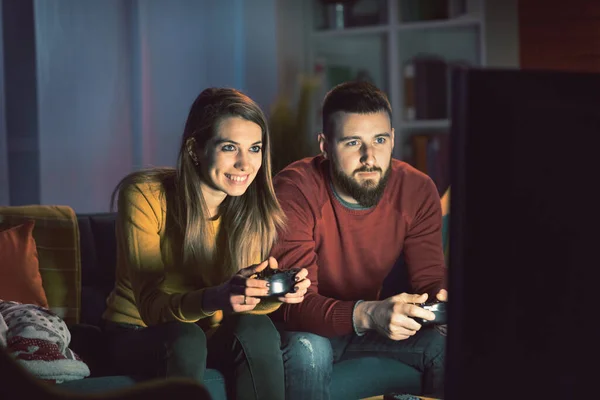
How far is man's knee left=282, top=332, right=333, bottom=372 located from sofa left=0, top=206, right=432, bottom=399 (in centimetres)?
17

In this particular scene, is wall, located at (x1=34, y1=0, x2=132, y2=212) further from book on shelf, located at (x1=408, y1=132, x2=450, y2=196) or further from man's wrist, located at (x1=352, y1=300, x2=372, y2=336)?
man's wrist, located at (x1=352, y1=300, x2=372, y2=336)

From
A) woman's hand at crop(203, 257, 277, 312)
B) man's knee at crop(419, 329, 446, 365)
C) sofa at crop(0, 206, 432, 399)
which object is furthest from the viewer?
man's knee at crop(419, 329, 446, 365)

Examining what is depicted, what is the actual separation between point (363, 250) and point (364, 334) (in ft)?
0.74

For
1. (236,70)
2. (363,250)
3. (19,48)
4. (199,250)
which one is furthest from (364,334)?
(236,70)

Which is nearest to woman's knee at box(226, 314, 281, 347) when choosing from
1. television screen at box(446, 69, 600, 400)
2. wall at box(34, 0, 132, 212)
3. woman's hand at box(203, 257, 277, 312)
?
woman's hand at box(203, 257, 277, 312)

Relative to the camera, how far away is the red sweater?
202cm

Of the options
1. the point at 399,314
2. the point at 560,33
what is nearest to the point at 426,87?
the point at 560,33

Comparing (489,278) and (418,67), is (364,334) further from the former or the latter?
(418,67)

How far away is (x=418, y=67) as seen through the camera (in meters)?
3.89

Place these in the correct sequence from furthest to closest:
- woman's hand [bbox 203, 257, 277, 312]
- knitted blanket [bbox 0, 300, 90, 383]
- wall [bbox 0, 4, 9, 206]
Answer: wall [bbox 0, 4, 9, 206], knitted blanket [bbox 0, 300, 90, 383], woman's hand [bbox 203, 257, 277, 312]

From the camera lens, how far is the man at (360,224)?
201 centimetres

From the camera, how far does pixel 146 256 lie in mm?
1786

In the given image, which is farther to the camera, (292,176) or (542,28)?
(542,28)

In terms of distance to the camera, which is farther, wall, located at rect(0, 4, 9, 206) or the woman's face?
wall, located at rect(0, 4, 9, 206)
